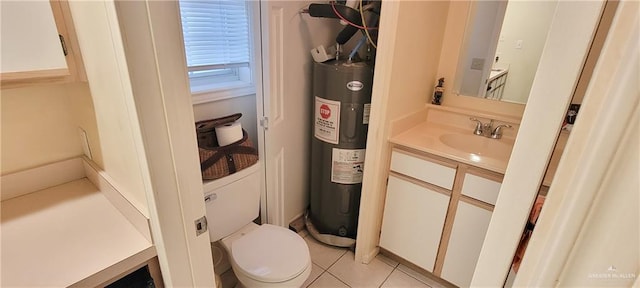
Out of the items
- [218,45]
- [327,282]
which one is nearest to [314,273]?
[327,282]

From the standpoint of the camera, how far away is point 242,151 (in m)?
1.53

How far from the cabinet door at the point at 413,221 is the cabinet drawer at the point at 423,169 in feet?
0.19

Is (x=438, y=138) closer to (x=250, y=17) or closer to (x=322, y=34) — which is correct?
(x=322, y=34)

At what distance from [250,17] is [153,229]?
4.18 feet

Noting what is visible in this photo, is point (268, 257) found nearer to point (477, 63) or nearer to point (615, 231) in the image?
point (615, 231)

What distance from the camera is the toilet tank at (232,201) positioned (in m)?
1.43

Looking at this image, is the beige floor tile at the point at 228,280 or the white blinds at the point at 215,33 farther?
the beige floor tile at the point at 228,280

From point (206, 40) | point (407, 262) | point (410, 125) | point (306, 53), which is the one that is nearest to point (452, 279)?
point (407, 262)

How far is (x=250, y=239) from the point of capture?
4.95ft

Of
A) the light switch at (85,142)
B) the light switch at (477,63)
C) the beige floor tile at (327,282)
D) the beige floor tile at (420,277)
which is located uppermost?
the light switch at (477,63)

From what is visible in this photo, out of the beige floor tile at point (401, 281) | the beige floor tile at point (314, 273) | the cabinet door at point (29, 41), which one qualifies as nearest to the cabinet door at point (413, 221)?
the beige floor tile at point (401, 281)

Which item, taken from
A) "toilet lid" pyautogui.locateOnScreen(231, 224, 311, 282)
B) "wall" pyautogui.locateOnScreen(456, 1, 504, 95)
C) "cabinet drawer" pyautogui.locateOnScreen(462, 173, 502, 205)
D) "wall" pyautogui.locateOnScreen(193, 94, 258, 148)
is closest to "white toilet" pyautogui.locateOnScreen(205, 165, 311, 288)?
"toilet lid" pyautogui.locateOnScreen(231, 224, 311, 282)

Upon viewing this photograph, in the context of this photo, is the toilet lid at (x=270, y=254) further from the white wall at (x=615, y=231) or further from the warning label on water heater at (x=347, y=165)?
the white wall at (x=615, y=231)

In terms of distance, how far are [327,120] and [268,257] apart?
0.81 metres
